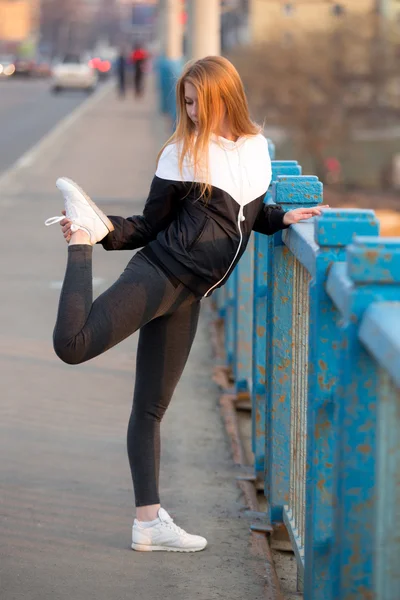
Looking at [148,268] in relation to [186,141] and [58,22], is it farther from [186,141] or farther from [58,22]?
[58,22]

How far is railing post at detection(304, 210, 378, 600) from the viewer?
277 centimetres

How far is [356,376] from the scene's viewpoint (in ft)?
7.89

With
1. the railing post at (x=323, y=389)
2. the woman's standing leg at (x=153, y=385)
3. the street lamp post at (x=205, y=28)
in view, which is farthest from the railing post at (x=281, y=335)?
the street lamp post at (x=205, y=28)

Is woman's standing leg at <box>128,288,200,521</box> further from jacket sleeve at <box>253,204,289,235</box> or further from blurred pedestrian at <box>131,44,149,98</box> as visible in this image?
blurred pedestrian at <box>131,44,149,98</box>

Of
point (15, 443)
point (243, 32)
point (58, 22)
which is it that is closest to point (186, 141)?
point (15, 443)

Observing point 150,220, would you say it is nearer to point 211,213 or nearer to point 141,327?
point 211,213

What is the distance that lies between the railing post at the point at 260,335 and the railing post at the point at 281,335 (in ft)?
1.36

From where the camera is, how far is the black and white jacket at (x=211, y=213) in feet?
11.8

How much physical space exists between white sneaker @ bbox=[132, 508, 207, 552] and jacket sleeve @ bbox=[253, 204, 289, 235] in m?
0.99

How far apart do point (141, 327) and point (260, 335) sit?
2.71 ft

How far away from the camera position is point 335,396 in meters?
2.82

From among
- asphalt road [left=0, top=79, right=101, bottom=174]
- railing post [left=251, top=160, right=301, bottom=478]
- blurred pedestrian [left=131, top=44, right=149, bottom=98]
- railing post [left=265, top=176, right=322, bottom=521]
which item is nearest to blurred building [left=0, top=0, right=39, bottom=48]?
asphalt road [left=0, top=79, right=101, bottom=174]

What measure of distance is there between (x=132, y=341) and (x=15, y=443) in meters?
2.13

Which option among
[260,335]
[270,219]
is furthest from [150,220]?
[260,335]
